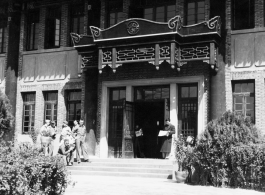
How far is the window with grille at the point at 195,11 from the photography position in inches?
714

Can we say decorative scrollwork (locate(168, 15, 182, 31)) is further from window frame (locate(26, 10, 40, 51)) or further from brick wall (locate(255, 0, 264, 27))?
window frame (locate(26, 10, 40, 51))

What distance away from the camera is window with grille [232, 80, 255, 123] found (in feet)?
55.3

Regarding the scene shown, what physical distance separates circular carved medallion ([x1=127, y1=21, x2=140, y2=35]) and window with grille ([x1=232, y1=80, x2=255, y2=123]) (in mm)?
4368

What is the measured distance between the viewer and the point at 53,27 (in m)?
21.6

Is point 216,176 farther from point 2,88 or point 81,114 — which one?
point 2,88

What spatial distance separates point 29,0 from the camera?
21891mm

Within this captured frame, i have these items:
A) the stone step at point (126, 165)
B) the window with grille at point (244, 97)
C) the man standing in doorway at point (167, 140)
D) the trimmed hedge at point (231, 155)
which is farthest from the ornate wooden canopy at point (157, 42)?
the trimmed hedge at point (231, 155)

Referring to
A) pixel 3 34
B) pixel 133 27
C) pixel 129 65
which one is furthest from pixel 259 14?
pixel 3 34

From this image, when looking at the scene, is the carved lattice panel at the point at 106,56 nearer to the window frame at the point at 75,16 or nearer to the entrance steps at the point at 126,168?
the window frame at the point at 75,16

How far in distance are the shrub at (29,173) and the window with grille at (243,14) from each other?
10992 millimetres

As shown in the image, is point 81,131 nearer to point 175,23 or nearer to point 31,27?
point 175,23

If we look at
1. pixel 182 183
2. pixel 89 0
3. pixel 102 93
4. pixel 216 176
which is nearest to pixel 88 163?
pixel 102 93

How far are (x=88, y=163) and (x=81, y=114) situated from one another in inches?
132

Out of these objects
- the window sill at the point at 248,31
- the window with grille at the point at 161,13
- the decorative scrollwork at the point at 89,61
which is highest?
the window with grille at the point at 161,13
